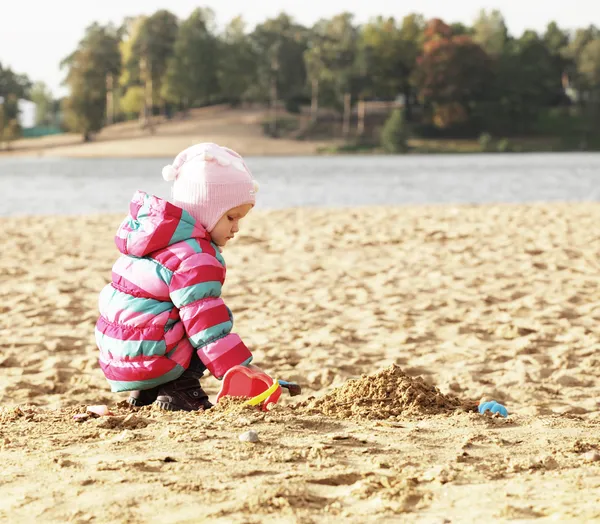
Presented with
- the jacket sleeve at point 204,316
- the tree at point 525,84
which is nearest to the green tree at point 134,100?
the tree at point 525,84

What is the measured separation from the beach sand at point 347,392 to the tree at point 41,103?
94725mm

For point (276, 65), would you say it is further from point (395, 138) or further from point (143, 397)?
point (143, 397)

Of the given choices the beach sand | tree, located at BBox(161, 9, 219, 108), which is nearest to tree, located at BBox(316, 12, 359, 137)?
tree, located at BBox(161, 9, 219, 108)

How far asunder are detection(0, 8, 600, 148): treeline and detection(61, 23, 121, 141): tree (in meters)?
0.09

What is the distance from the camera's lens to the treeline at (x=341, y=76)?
236 ft

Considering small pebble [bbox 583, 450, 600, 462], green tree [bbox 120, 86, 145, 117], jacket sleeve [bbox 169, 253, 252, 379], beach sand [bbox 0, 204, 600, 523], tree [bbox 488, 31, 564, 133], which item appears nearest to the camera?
beach sand [bbox 0, 204, 600, 523]

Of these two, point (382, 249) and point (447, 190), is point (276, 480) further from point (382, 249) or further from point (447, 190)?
point (447, 190)

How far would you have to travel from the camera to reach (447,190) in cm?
2386

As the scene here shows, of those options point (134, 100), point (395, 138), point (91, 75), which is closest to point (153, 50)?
point (134, 100)

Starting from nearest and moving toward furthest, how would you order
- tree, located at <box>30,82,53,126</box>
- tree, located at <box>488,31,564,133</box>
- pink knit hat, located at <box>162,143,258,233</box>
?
pink knit hat, located at <box>162,143,258,233</box>, tree, located at <box>488,31,564,133</box>, tree, located at <box>30,82,53,126</box>

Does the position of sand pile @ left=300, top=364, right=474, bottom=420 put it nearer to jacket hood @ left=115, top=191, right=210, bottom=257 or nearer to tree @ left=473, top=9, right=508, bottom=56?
jacket hood @ left=115, top=191, right=210, bottom=257

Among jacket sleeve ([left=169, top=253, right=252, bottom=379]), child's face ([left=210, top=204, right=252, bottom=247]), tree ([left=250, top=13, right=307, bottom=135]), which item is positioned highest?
tree ([left=250, top=13, right=307, bottom=135])

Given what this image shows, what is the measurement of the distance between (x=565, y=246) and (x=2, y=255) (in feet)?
19.9

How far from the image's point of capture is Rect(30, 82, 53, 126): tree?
10169 centimetres
